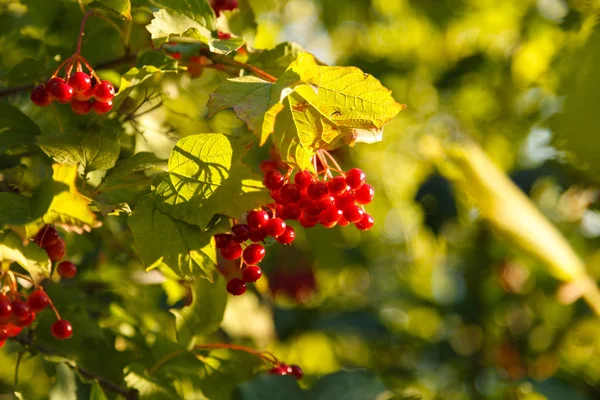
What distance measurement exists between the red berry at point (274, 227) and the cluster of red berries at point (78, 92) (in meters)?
0.37

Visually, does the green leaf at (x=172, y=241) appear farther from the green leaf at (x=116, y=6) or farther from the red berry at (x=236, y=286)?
the green leaf at (x=116, y=6)

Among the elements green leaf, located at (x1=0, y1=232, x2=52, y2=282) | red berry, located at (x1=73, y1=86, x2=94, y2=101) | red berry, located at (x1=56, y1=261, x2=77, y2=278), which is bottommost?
red berry, located at (x1=56, y1=261, x2=77, y2=278)

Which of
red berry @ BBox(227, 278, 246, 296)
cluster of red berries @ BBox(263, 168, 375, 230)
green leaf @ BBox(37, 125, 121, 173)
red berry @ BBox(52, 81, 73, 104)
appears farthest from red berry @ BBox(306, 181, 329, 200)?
red berry @ BBox(52, 81, 73, 104)

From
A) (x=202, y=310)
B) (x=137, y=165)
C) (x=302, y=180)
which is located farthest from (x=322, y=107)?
(x=202, y=310)

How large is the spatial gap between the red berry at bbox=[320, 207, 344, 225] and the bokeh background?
1.67 feet

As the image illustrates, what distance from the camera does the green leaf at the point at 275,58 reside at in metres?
1.32

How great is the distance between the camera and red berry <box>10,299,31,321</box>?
44.9 inches

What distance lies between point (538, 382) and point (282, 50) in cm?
121

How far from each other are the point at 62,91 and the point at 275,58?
0.42m

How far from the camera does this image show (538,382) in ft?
6.04

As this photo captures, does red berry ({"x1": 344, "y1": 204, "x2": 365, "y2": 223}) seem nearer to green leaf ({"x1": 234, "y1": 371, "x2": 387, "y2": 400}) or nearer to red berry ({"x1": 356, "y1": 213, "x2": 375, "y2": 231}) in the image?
red berry ({"x1": 356, "y1": 213, "x2": 375, "y2": 231})

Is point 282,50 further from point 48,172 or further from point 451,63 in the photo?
point 451,63

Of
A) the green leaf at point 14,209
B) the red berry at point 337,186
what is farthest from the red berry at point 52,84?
the red berry at point 337,186

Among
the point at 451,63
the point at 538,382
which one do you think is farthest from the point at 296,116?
the point at 451,63
